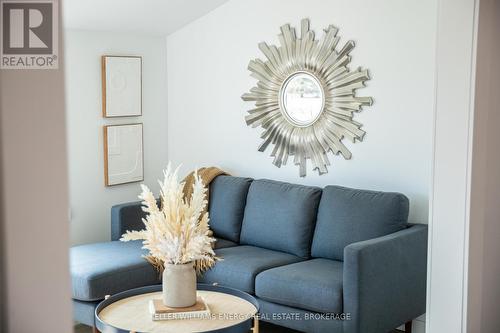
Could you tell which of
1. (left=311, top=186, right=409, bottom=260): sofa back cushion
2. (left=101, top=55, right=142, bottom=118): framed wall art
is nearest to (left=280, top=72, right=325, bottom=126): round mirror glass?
(left=311, top=186, right=409, bottom=260): sofa back cushion

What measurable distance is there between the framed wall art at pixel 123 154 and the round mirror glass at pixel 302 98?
4.04 ft

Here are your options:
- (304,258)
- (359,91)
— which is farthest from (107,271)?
(359,91)

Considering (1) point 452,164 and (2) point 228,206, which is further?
(2) point 228,206

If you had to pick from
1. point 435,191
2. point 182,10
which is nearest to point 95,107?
point 182,10

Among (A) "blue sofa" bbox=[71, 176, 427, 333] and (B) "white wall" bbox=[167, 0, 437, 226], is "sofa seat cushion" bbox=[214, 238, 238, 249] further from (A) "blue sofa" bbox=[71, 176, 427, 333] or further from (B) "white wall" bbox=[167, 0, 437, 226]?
(B) "white wall" bbox=[167, 0, 437, 226]

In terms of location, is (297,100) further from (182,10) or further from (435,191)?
(435,191)

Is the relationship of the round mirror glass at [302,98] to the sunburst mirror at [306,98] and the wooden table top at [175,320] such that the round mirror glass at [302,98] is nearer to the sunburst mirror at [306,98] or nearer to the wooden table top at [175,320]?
the sunburst mirror at [306,98]

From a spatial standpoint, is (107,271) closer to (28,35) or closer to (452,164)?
(452,164)

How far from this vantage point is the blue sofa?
3.69 m

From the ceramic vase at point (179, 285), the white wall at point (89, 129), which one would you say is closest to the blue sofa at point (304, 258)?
the white wall at point (89, 129)

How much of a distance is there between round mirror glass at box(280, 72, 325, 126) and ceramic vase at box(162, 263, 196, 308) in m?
1.84

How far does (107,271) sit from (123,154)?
1.45 meters

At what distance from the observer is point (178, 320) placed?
318cm

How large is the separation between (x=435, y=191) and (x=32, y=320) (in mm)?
2242
